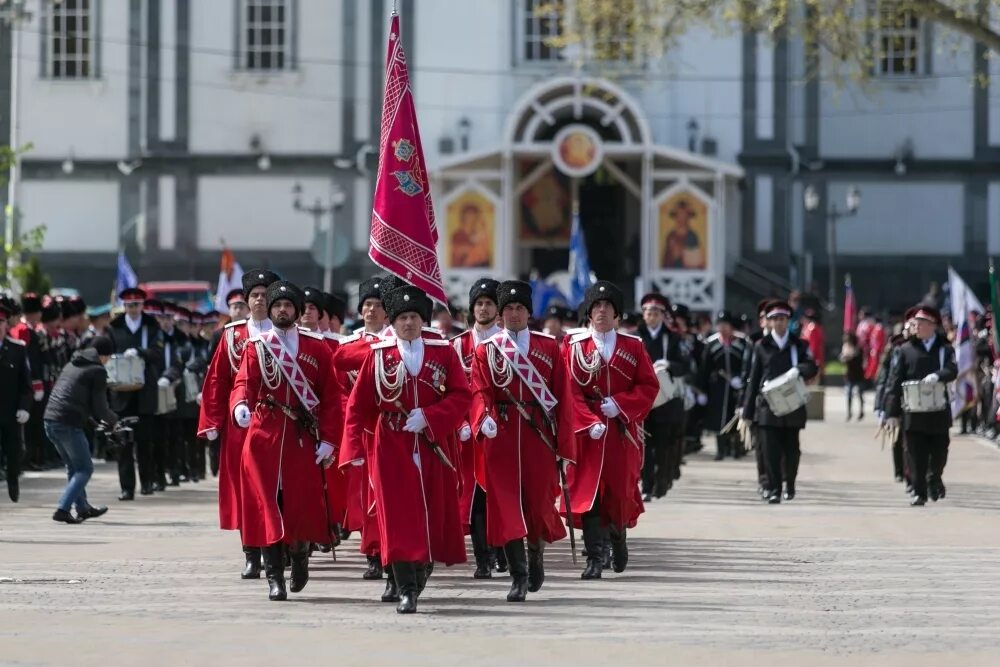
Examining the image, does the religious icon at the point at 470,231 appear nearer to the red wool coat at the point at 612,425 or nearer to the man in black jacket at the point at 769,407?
the man in black jacket at the point at 769,407

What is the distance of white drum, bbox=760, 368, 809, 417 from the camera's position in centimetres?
1992

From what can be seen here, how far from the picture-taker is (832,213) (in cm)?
4950

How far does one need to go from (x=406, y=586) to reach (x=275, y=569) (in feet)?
3.17

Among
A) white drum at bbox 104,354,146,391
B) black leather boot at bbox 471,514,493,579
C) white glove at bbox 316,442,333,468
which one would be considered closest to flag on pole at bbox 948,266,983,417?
white drum at bbox 104,354,146,391

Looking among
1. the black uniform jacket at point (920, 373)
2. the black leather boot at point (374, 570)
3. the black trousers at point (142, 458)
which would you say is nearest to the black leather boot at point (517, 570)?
the black leather boot at point (374, 570)

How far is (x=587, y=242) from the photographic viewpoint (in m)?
51.2

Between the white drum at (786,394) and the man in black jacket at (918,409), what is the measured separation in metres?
0.84

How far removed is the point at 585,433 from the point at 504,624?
280cm

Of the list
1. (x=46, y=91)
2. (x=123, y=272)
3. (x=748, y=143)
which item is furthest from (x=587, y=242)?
(x=123, y=272)

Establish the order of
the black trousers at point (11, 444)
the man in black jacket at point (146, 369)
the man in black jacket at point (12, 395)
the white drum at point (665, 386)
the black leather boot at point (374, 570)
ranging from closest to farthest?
the black leather boot at point (374, 570), the man in black jacket at point (12, 395), the black trousers at point (11, 444), the white drum at point (665, 386), the man in black jacket at point (146, 369)

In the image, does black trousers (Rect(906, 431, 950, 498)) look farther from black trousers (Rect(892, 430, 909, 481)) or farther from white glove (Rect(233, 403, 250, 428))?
white glove (Rect(233, 403, 250, 428))

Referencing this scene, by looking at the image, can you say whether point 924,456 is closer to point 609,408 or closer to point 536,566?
point 609,408

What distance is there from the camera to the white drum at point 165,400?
21.2 metres

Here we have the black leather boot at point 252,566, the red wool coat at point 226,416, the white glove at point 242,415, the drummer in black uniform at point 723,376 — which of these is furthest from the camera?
the drummer in black uniform at point 723,376
